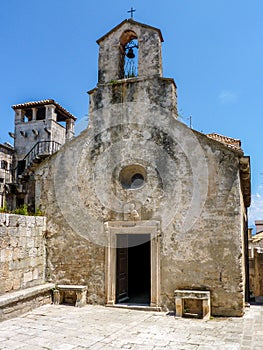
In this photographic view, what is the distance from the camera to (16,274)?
8625 millimetres

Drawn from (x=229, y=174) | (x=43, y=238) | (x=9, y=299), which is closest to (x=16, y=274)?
(x=9, y=299)

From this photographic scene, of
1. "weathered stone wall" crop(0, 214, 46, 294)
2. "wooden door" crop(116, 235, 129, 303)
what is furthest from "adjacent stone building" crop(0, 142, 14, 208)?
"wooden door" crop(116, 235, 129, 303)

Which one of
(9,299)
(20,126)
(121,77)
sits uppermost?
(20,126)

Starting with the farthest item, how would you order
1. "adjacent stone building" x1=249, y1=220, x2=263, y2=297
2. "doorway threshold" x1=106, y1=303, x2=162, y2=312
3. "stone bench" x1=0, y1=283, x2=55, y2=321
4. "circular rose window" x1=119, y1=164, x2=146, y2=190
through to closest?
"adjacent stone building" x1=249, y1=220, x2=263, y2=297 → "circular rose window" x1=119, y1=164, x2=146, y2=190 → "doorway threshold" x1=106, y1=303, x2=162, y2=312 → "stone bench" x1=0, y1=283, x2=55, y2=321

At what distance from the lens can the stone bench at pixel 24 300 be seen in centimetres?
762

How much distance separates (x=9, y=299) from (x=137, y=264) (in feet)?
22.8

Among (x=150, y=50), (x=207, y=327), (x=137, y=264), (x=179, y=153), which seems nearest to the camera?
(x=207, y=327)

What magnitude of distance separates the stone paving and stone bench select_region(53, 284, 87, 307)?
0.48m

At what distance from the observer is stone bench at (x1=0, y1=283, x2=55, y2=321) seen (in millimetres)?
7625

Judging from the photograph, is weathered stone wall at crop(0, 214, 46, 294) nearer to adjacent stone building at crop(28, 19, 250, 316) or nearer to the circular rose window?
adjacent stone building at crop(28, 19, 250, 316)

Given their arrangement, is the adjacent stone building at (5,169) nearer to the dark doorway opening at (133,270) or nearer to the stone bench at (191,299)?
the dark doorway opening at (133,270)

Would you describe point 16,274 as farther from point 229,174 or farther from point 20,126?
point 20,126

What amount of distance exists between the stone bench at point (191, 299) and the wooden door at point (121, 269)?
192cm

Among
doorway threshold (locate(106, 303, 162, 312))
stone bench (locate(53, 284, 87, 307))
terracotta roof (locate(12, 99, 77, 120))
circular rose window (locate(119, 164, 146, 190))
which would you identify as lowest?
doorway threshold (locate(106, 303, 162, 312))
